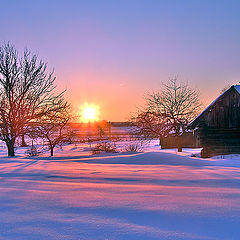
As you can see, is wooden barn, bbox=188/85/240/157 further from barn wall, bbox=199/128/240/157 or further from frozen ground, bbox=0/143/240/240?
frozen ground, bbox=0/143/240/240

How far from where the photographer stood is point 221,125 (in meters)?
13.8

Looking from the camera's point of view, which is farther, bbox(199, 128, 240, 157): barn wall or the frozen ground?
bbox(199, 128, 240, 157): barn wall

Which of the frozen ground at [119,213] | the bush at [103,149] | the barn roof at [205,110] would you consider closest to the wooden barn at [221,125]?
the barn roof at [205,110]

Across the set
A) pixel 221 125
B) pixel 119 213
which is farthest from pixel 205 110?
pixel 119 213

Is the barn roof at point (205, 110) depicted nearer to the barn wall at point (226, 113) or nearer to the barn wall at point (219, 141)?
the barn wall at point (226, 113)

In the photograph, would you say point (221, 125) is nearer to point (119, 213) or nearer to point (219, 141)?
point (219, 141)

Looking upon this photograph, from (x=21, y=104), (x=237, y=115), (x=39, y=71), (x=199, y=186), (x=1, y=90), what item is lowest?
(x=199, y=186)

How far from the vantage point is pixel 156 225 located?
180 centimetres

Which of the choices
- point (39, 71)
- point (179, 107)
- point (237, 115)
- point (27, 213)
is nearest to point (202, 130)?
point (237, 115)

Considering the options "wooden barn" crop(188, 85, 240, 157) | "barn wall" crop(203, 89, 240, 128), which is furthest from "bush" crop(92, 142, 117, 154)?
"barn wall" crop(203, 89, 240, 128)

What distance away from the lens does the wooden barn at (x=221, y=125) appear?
44.0ft

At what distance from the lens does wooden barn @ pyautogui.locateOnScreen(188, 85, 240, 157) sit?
13.4m

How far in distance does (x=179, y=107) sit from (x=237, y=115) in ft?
24.9

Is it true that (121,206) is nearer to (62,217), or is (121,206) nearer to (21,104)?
(62,217)
